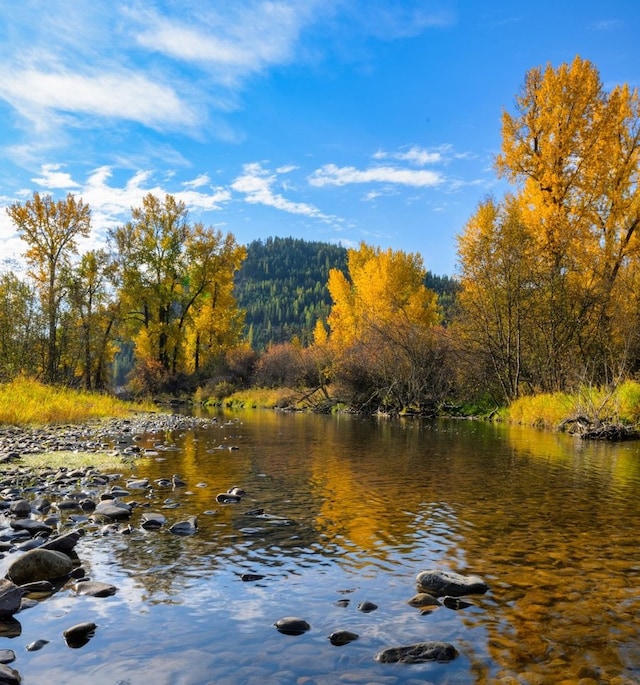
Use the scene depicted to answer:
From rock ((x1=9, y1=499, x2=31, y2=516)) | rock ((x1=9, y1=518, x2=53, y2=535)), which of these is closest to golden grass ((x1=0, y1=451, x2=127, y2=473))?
rock ((x1=9, y1=499, x2=31, y2=516))

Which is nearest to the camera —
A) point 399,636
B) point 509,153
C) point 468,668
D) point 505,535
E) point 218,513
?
point 468,668

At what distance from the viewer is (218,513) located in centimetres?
577

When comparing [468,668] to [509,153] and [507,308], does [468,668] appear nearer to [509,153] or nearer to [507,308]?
[507,308]

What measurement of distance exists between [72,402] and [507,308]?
16.4 meters

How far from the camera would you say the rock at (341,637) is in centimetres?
298

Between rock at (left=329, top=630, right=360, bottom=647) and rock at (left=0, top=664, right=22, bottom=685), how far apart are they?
5.07 feet

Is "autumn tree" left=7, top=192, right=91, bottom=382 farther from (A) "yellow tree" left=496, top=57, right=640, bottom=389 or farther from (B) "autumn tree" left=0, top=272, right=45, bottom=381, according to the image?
(A) "yellow tree" left=496, top=57, right=640, bottom=389

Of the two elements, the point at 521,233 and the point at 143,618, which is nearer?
the point at 143,618

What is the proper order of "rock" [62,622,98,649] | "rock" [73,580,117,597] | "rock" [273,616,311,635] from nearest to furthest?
"rock" [62,622,98,649], "rock" [273,616,311,635], "rock" [73,580,117,597]

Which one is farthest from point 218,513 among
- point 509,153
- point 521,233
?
point 509,153

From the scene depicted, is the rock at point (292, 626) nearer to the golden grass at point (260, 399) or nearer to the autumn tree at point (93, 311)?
the autumn tree at point (93, 311)

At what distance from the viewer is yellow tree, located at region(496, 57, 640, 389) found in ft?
66.2

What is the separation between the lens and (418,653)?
2830 millimetres

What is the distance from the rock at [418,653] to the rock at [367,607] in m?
0.55
